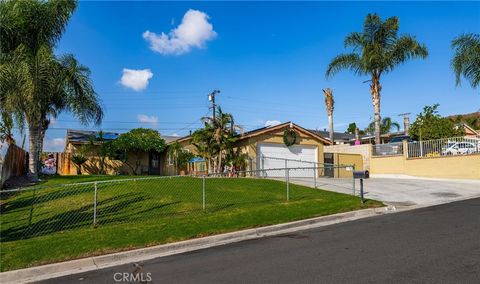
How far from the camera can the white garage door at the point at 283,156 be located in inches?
1000

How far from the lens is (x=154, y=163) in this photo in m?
33.3

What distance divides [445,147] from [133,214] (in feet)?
62.3

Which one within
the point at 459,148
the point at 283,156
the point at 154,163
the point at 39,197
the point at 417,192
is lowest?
the point at 417,192

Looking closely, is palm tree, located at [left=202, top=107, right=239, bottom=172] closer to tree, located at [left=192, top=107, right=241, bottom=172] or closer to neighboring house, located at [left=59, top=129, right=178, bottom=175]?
tree, located at [left=192, top=107, right=241, bottom=172]

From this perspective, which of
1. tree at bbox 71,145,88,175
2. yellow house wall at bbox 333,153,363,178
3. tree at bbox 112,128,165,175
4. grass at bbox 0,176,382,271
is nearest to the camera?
grass at bbox 0,176,382,271

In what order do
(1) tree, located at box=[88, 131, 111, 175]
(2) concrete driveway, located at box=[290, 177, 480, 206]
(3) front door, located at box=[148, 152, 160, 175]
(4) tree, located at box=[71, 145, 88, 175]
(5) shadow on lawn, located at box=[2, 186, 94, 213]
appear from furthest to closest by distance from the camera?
1. (3) front door, located at box=[148, 152, 160, 175]
2. (1) tree, located at box=[88, 131, 111, 175]
3. (4) tree, located at box=[71, 145, 88, 175]
4. (2) concrete driveway, located at box=[290, 177, 480, 206]
5. (5) shadow on lawn, located at box=[2, 186, 94, 213]

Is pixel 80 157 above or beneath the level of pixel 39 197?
above

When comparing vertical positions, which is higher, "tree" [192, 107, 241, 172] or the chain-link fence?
"tree" [192, 107, 241, 172]

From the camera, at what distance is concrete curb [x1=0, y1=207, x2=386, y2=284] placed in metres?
6.89

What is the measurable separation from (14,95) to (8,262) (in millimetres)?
11441

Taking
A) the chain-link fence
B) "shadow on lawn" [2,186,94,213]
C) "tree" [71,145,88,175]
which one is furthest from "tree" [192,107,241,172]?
"shadow on lawn" [2,186,94,213]

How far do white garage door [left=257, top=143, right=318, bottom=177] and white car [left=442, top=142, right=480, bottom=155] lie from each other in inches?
300

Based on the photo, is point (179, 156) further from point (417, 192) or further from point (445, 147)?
point (417, 192)
